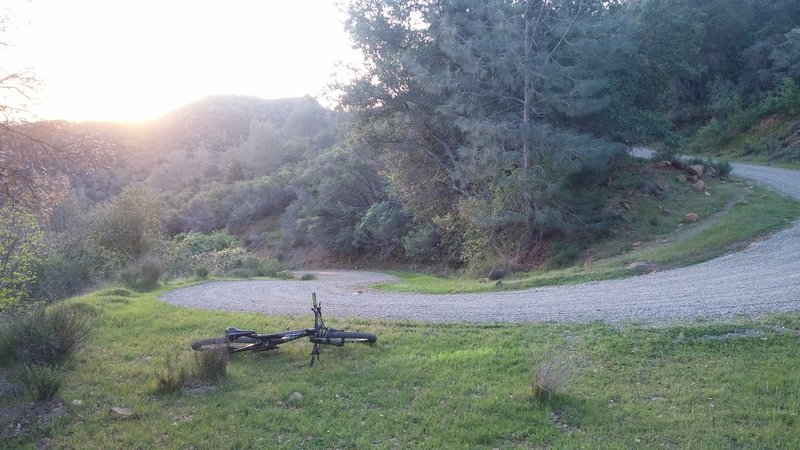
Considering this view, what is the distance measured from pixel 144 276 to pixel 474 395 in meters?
14.4

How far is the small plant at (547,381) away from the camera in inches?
216

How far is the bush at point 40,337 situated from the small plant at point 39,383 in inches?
40.6

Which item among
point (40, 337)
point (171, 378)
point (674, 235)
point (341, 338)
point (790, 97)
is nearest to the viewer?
point (171, 378)

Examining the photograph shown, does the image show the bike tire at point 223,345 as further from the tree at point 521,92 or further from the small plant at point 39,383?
Answer: the tree at point 521,92

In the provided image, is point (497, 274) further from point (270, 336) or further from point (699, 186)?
point (270, 336)

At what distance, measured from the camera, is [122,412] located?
5871 millimetres

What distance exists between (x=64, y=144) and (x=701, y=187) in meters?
20.1

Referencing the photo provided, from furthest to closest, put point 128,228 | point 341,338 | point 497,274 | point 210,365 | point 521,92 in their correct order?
point 128,228 → point 521,92 → point 497,274 → point 341,338 → point 210,365

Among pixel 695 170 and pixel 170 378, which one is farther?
pixel 695 170

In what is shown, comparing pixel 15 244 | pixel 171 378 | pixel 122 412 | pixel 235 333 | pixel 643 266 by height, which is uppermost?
pixel 15 244

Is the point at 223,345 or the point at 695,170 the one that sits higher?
the point at 695,170

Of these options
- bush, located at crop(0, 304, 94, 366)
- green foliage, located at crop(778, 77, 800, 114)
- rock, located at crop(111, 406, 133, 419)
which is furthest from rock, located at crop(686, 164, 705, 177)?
rock, located at crop(111, 406, 133, 419)

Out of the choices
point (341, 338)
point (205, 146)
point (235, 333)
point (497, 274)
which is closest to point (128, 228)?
point (497, 274)

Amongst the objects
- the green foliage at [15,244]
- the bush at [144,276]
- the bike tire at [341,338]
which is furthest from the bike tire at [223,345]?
the bush at [144,276]
